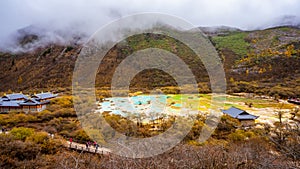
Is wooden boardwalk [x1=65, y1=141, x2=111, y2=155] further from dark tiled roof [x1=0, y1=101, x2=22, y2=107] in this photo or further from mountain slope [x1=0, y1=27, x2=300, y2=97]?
mountain slope [x1=0, y1=27, x2=300, y2=97]

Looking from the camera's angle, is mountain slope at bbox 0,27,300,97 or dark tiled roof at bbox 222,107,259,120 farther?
mountain slope at bbox 0,27,300,97

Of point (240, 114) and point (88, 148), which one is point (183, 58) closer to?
point (240, 114)


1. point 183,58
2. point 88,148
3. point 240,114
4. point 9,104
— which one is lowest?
point 88,148

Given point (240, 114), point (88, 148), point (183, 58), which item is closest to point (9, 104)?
point (88, 148)

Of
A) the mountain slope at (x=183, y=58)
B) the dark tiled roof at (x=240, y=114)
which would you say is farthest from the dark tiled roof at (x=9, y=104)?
the mountain slope at (x=183, y=58)

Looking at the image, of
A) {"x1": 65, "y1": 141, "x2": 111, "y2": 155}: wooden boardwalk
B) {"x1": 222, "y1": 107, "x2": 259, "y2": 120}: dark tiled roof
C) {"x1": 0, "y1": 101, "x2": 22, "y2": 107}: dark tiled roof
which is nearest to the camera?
{"x1": 65, "y1": 141, "x2": 111, "y2": 155}: wooden boardwalk

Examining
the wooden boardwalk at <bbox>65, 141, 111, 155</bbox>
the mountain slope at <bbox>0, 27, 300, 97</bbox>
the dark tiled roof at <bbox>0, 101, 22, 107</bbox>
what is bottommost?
the wooden boardwalk at <bbox>65, 141, 111, 155</bbox>

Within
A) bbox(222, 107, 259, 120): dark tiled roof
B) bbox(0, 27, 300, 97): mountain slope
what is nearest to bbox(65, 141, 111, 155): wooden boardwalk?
bbox(222, 107, 259, 120): dark tiled roof

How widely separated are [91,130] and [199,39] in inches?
2379

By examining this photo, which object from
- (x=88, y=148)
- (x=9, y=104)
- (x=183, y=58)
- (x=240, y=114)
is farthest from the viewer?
(x=183, y=58)

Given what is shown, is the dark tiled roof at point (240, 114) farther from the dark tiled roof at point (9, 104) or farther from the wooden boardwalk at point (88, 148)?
the dark tiled roof at point (9, 104)

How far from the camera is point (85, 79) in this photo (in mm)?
A: 37875

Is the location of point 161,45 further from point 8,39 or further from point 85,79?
point 8,39

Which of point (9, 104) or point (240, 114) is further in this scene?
point (9, 104)
